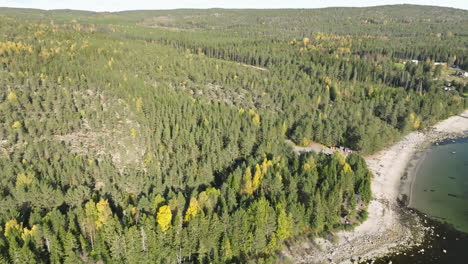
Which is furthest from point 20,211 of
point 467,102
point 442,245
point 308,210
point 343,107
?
point 467,102

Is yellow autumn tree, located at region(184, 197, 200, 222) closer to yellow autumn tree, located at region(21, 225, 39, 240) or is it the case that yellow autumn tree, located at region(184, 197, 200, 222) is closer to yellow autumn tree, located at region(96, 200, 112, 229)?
yellow autumn tree, located at region(96, 200, 112, 229)

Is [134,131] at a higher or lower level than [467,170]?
higher

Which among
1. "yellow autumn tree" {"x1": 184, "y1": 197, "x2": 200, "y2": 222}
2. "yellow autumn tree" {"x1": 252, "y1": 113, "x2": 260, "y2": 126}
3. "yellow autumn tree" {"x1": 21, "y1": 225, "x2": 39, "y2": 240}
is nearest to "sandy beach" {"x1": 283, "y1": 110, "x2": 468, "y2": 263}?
"yellow autumn tree" {"x1": 184, "y1": 197, "x2": 200, "y2": 222}

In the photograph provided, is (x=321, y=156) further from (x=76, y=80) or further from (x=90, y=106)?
(x=76, y=80)

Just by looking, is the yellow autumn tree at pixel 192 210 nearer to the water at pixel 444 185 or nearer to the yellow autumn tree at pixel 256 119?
the yellow autumn tree at pixel 256 119

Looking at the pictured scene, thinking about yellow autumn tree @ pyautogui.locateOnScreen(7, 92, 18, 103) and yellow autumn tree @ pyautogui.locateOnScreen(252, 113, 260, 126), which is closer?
yellow autumn tree @ pyautogui.locateOnScreen(7, 92, 18, 103)

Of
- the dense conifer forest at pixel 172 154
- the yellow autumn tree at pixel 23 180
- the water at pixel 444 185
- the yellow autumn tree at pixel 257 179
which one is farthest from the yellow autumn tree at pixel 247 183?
the yellow autumn tree at pixel 23 180

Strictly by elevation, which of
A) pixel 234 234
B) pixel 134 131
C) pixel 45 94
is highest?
pixel 45 94

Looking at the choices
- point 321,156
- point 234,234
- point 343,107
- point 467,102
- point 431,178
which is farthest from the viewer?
point 467,102
